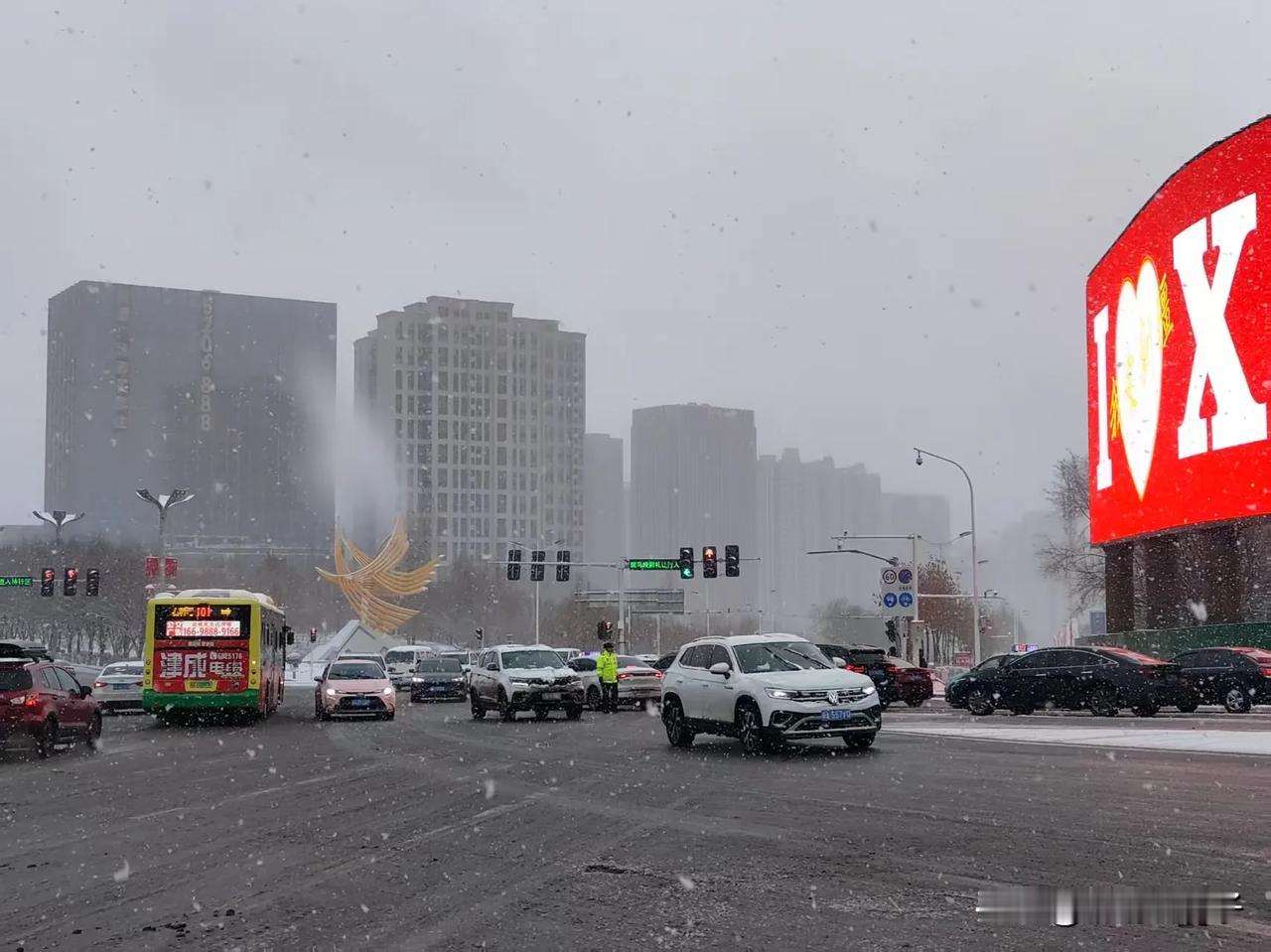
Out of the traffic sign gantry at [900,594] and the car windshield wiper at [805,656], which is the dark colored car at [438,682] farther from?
the car windshield wiper at [805,656]

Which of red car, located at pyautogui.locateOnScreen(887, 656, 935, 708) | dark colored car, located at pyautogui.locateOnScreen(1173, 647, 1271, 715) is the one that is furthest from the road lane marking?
red car, located at pyautogui.locateOnScreen(887, 656, 935, 708)

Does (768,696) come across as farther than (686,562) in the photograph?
No

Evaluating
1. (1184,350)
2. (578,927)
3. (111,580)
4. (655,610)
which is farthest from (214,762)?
(655,610)

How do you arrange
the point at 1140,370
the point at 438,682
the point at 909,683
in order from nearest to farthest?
the point at 909,683 → the point at 438,682 → the point at 1140,370

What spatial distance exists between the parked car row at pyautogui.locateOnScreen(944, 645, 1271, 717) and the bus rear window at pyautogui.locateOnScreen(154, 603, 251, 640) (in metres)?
16.8

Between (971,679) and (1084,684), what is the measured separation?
336cm

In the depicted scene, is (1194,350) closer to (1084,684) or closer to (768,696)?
(1084,684)

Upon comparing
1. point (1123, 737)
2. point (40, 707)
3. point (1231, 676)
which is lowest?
point (1123, 737)

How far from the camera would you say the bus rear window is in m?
29.5

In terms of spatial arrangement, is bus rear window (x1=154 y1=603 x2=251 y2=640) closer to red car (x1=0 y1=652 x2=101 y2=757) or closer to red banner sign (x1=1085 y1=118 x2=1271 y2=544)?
red car (x1=0 y1=652 x2=101 y2=757)

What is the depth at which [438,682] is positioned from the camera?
147 ft

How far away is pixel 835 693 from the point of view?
60.5 ft

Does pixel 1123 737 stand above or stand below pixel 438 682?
above

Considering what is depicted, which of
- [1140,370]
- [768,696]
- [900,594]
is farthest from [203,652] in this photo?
[1140,370]
